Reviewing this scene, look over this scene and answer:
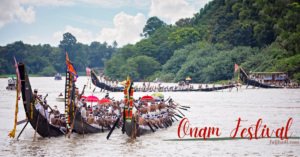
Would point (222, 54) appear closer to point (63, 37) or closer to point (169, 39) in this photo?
point (169, 39)

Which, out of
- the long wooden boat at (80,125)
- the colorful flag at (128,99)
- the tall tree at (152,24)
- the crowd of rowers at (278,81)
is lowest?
the long wooden boat at (80,125)

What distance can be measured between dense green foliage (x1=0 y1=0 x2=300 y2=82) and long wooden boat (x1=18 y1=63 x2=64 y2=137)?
31978 mm

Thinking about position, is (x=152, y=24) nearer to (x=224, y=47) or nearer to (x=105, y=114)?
(x=224, y=47)

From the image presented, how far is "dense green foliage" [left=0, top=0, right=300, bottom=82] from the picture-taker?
39.6 metres

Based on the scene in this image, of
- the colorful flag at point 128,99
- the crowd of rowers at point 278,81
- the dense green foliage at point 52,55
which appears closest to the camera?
the colorful flag at point 128,99

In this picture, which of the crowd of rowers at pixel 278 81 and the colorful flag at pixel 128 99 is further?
the crowd of rowers at pixel 278 81

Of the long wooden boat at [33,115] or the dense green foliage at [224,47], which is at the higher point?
the dense green foliage at [224,47]

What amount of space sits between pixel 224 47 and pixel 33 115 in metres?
45.1

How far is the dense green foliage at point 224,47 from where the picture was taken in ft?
130

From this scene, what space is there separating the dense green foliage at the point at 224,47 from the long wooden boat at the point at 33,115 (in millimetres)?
31978

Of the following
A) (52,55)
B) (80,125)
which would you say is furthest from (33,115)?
(52,55)

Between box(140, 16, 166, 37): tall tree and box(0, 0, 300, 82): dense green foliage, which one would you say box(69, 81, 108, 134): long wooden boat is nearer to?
box(0, 0, 300, 82): dense green foliage

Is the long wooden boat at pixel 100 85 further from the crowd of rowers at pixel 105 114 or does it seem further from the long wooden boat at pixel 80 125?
the long wooden boat at pixel 80 125

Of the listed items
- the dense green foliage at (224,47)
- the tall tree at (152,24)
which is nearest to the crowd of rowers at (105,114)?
the dense green foliage at (224,47)
